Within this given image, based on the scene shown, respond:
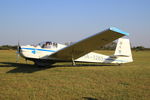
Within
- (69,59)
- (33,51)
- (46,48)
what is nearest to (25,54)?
(33,51)

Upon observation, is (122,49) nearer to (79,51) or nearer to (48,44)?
(79,51)

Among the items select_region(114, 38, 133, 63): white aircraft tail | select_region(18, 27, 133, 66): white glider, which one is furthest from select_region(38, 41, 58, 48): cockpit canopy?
select_region(114, 38, 133, 63): white aircraft tail

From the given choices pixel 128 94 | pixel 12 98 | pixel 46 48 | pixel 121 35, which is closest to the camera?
pixel 12 98

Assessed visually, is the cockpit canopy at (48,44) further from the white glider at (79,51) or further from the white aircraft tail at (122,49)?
the white aircraft tail at (122,49)

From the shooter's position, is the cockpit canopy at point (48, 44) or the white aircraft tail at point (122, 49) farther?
the white aircraft tail at point (122, 49)

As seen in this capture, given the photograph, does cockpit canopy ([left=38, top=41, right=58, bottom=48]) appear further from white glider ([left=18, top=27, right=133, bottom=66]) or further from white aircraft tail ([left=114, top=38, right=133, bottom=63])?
white aircraft tail ([left=114, top=38, right=133, bottom=63])

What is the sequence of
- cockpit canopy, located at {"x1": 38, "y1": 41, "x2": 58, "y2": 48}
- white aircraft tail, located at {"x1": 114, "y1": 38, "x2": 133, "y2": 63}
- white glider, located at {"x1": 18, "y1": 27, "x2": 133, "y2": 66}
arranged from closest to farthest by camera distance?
1. white glider, located at {"x1": 18, "y1": 27, "x2": 133, "y2": 66}
2. cockpit canopy, located at {"x1": 38, "y1": 41, "x2": 58, "y2": 48}
3. white aircraft tail, located at {"x1": 114, "y1": 38, "x2": 133, "y2": 63}

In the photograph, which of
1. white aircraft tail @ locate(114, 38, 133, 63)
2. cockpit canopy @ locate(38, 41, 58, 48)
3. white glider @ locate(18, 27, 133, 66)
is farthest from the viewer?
white aircraft tail @ locate(114, 38, 133, 63)

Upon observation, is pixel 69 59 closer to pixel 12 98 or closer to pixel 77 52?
pixel 77 52

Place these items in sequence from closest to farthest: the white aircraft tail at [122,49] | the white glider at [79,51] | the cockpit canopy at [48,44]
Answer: the white glider at [79,51]
the cockpit canopy at [48,44]
the white aircraft tail at [122,49]

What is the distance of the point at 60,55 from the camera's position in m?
Result: 10.8

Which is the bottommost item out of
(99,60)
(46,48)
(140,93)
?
(140,93)

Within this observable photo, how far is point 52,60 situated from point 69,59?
1232 mm

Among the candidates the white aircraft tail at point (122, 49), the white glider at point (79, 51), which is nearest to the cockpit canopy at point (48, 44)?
the white glider at point (79, 51)
